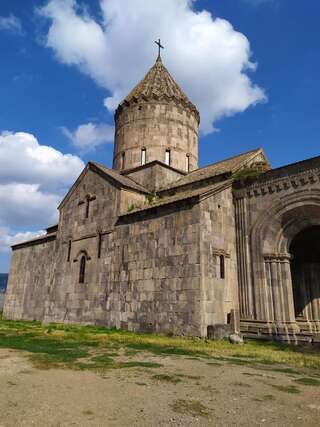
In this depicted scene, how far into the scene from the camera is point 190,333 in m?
11.8

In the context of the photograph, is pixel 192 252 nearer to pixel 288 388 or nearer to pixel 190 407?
pixel 288 388

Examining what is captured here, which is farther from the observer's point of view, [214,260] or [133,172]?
[133,172]

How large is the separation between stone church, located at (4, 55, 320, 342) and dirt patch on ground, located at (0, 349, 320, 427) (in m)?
5.38

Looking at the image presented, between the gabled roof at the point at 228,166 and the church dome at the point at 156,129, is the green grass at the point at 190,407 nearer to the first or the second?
the gabled roof at the point at 228,166

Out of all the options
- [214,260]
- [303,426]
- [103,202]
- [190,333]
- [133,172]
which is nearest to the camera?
[303,426]

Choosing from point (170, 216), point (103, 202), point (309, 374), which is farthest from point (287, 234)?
point (103, 202)

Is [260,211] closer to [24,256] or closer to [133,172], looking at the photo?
[133,172]

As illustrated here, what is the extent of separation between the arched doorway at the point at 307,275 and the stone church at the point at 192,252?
44 millimetres

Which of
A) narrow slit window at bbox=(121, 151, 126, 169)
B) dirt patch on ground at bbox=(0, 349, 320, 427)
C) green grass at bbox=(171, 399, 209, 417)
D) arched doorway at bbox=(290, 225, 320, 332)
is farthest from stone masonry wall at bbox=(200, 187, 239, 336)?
narrow slit window at bbox=(121, 151, 126, 169)

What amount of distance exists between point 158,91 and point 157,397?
65.6ft

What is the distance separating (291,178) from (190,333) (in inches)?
275

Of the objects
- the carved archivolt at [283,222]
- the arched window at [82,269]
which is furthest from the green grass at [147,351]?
the arched window at [82,269]

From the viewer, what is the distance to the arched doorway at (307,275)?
14995mm

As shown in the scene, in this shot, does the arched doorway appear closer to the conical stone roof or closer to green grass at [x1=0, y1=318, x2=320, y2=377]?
green grass at [x1=0, y1=318, x2=320, y2=377]
